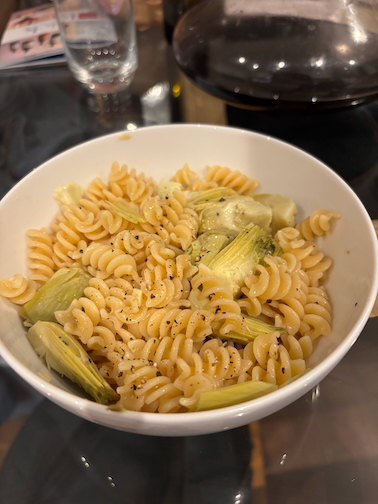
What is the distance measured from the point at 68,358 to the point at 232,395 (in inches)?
15.1

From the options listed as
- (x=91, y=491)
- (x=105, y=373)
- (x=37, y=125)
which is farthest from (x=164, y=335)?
(x=37, y=125)

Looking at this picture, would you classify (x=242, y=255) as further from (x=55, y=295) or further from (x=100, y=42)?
(x=100, y=42)

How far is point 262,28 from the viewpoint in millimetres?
1467

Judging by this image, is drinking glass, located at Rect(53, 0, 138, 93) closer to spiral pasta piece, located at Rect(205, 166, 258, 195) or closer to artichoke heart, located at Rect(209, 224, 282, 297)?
spiral pasta piece, located at Rect(205, 166, 258, 195)

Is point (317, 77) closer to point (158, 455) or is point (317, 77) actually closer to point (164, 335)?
point (164, 335)

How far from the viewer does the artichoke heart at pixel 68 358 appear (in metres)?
0.87

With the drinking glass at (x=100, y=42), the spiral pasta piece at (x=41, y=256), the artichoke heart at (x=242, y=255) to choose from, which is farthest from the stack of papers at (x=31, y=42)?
the artichoke heart at (x=242, y=255)

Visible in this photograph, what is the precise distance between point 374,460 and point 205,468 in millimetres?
421

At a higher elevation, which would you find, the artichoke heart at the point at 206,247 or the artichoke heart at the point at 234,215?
the artichoke heart at the point at 234,215

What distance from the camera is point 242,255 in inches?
43.5

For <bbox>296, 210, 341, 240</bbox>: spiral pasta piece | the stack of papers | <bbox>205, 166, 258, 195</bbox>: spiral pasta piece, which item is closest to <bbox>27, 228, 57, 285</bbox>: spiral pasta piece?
<bbox>205, 166, 258, 195</bbox>: spiral pasta piece

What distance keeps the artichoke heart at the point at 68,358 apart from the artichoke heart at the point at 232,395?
0.22 m

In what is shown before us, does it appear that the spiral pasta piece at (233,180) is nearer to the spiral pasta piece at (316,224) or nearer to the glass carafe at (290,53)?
the spiral pasta piece at (316,224)

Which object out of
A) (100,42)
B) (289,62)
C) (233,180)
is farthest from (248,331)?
(100,42)
